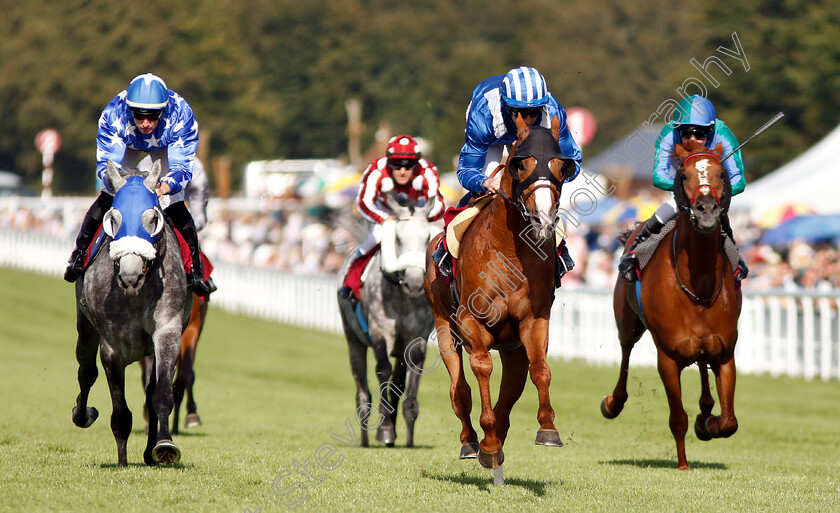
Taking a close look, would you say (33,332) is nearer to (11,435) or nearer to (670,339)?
(11,435)

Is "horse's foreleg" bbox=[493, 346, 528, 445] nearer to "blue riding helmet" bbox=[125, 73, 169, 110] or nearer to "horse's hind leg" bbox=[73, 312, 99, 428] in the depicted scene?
"horse's hind leg" bbox=[73, 312, 99, 428]

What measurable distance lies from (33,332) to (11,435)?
544 inches

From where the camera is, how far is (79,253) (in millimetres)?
8117

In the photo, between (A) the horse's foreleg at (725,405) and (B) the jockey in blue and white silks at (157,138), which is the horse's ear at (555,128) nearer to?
(A) the horse's foreleg at (725,405)

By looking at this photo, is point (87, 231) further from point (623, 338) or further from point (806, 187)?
point (806, 187)

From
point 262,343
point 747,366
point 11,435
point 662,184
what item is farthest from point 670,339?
point 262,343

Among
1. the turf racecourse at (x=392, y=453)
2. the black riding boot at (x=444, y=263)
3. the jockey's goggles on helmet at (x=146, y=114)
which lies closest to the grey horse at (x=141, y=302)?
the turf racecourse at (x=392, y=453)

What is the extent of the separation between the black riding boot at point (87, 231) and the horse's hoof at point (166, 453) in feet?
4.43

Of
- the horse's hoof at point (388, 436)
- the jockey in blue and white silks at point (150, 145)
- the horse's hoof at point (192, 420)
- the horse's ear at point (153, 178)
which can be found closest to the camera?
the horse's ear at point (153, 178)

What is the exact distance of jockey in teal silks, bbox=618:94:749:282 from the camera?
356 inches

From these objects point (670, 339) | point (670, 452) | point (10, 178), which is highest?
point (10, 178)

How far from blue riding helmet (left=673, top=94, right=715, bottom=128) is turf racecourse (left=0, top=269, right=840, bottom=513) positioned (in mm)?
2556

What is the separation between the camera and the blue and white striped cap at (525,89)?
24.5 feet

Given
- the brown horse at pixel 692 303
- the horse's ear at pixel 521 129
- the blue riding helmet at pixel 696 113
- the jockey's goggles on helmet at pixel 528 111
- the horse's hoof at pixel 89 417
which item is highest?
the blue riding helmet at pixel 696 113
